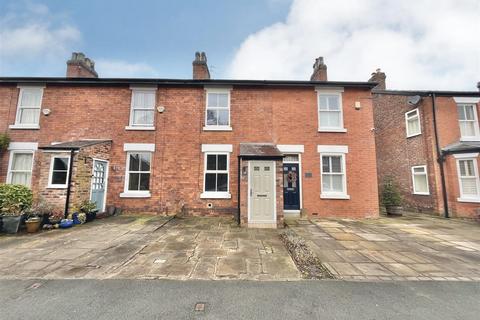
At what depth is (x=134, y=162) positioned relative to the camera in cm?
968

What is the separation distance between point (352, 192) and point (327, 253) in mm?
5287

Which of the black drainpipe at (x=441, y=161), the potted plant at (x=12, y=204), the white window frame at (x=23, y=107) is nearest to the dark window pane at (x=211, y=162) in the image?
the potted plant at (x=12, y=204)

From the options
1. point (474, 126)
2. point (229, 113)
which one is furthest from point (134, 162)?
point (474, 126)

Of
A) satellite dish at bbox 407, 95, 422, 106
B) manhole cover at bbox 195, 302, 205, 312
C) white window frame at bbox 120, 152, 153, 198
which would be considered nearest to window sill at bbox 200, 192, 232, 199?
white window frame at bbox 120, 152, 153, 198

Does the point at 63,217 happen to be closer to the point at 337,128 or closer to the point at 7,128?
the point at 7,128

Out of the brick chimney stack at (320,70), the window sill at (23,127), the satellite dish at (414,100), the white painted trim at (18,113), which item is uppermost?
the brick chimney stack at (320,70)

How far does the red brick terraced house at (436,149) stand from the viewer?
9.81 meters

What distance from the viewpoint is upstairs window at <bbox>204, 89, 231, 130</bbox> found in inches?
393

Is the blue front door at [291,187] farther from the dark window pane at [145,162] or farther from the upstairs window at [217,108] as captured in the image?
the dark window pane at [145,162]

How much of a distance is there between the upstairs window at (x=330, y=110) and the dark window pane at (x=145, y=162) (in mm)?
8399

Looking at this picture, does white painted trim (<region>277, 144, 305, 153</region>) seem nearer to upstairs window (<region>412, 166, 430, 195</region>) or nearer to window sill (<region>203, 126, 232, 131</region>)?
window sill (<region>203, 126, 232, 131</region>)

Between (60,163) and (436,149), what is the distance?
1752 centimetres

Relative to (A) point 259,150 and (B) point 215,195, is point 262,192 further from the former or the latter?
(B) point 215,195

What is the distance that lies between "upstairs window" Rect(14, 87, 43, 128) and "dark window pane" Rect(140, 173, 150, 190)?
5.77m
